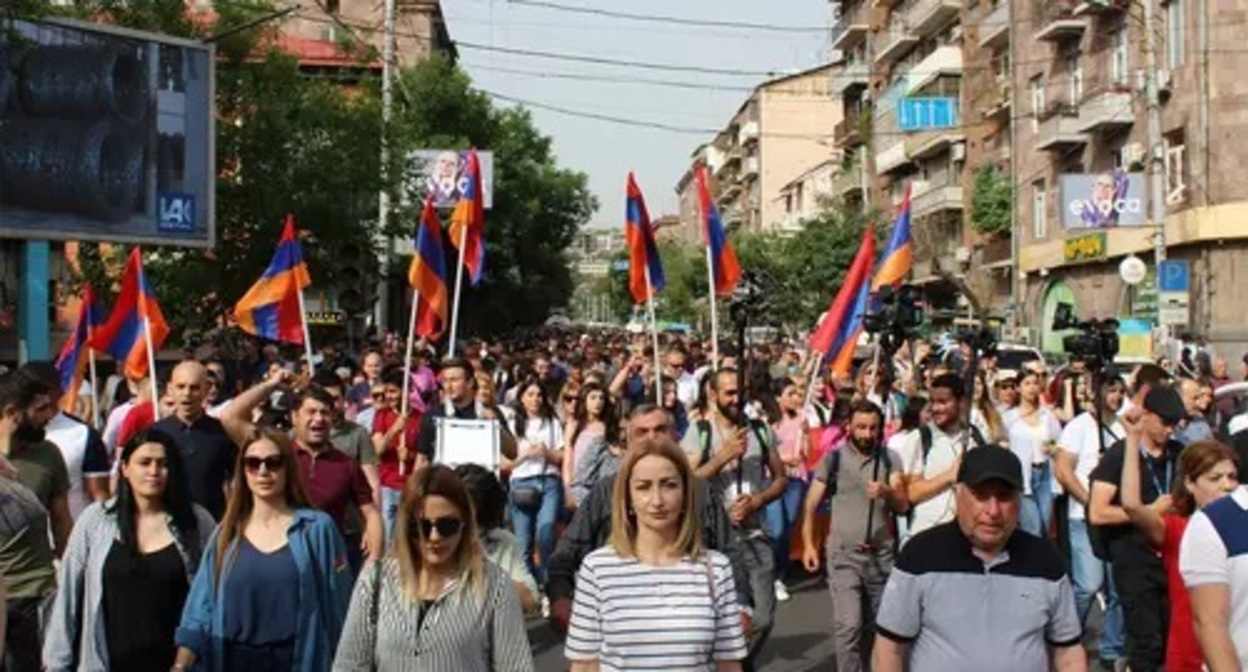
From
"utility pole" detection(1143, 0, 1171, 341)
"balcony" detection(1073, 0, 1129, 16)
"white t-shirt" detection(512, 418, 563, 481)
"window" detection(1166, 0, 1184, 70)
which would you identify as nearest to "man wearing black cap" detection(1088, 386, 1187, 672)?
"white t-shirt" detection(512, 418, 563, 481)

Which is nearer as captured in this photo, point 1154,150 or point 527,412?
point 527,412

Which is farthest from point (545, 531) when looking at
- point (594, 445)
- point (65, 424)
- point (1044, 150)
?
point (1044, 150)

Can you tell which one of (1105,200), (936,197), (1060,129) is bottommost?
(1105,200)

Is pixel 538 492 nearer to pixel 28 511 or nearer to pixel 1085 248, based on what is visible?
pixel 28 511

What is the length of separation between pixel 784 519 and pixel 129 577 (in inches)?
284

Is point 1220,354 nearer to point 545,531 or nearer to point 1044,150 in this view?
point 1044,150

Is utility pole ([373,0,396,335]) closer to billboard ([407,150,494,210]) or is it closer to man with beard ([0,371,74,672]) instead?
billboard ([407,150,494,210])

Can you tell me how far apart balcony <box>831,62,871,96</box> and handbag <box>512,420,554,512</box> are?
56.0 meters

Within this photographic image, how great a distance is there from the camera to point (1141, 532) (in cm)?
762

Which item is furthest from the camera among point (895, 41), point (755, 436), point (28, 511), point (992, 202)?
point (895, 41)

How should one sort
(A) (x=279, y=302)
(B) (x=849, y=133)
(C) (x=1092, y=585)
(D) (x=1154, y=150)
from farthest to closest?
(B) (x=849, y=133)
(D) (x=1154, y=150)
(A) (x=279, y=302)
(C) (x=1092, y=585)

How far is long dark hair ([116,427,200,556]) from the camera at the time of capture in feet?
18.8

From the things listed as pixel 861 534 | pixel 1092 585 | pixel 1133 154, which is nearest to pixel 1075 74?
pixel 1133 154

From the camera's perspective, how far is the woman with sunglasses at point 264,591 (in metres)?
5.39
